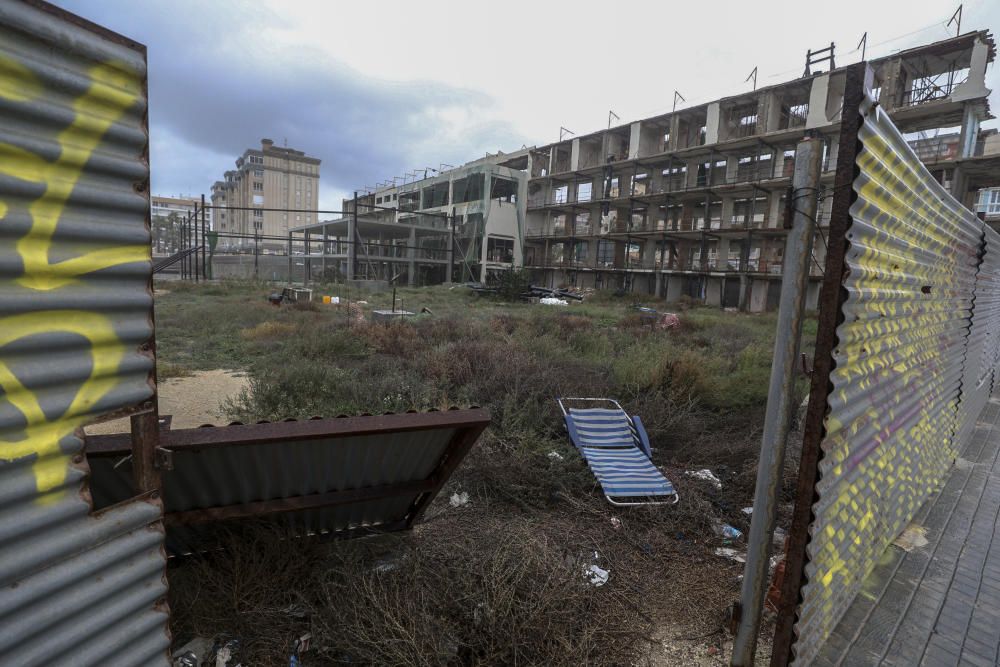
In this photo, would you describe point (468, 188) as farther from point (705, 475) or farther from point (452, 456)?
point (452, 456)

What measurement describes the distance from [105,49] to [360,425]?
132 centimetres

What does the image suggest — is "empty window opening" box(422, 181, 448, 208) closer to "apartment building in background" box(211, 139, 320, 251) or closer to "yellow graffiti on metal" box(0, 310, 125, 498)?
"apartment building in background" box(211, 139, 320, 251)

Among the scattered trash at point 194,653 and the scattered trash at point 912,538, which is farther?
the scattered trash at point 912,538

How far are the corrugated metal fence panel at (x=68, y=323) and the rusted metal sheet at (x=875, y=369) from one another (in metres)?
1.90

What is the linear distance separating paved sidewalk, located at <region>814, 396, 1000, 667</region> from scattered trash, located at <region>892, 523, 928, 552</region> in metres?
0.03

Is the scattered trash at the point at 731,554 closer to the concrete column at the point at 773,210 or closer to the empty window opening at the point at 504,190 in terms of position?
the concrete column at the point at 773,210

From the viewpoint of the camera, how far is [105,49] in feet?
3.49

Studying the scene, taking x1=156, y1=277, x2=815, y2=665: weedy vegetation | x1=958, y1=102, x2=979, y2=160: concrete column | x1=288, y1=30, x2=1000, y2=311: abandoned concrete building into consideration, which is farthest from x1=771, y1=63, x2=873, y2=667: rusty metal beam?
x1=958, y1=102, x2=979, y2=160: concrete column

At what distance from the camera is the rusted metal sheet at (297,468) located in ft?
5.82

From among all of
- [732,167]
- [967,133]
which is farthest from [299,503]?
[732,167]

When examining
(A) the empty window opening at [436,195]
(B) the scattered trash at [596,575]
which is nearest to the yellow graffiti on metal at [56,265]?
(B) the scattered trash at [596,575]

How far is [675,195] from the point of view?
34094 mm

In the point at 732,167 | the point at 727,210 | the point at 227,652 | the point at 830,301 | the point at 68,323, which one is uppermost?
the point at 732,167

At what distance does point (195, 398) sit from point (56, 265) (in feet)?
19.0
